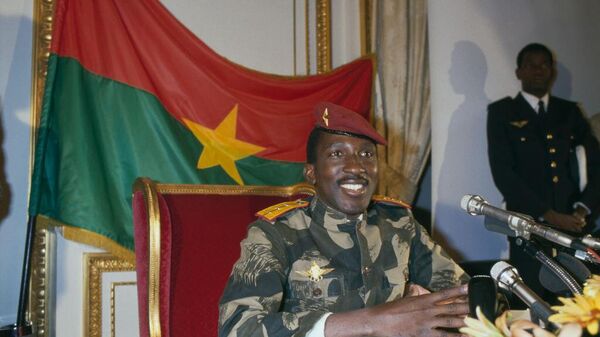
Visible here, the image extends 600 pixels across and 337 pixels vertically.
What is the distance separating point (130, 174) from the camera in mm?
2973

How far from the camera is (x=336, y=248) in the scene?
76.6 inches

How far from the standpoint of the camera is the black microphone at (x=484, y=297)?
1007mm

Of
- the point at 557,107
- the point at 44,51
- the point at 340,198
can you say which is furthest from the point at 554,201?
the point at 44,51

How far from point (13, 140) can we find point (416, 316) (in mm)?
2370

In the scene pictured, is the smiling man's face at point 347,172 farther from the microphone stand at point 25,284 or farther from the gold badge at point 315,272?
the microphone stand at point 25,284

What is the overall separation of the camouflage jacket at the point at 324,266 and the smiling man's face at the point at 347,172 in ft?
0.19

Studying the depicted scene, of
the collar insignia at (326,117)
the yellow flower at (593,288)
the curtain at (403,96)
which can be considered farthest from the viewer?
the curtain at (403,96)

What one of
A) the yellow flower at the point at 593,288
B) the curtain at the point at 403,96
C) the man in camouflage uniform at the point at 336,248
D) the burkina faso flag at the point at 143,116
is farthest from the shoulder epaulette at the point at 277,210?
the curtain at the point at 403,96

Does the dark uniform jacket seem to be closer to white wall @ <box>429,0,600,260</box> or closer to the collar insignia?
white wall @ <box>429,0,600,260</box>

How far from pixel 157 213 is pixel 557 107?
8.83 ft

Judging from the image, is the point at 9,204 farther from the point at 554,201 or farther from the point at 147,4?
the point at 554,201

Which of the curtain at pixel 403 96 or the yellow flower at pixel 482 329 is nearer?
the yellow flower at pixel 482 329

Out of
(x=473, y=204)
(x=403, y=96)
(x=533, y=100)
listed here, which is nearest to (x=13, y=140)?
(x=403, y=96)

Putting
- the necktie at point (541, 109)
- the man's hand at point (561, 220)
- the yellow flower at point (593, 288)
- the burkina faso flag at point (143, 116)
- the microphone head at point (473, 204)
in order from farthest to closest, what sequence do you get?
the necktie at point (541, 109), the man's hand at point (561, 220), the burkina faso flag at point (143, 116), the microphone head at point (473, 204), the yellow flower at point (593, 288)
